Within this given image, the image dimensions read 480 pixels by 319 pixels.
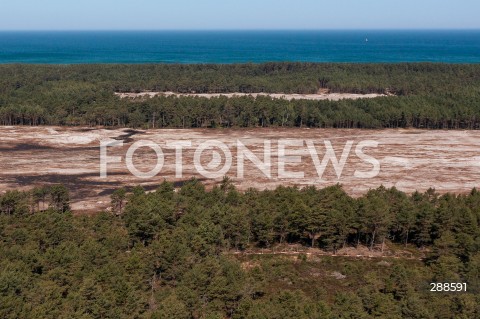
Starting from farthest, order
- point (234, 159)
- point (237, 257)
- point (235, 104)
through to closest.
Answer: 1. point (235, 104)
2. point (234, 159)
3. point (237, 257)

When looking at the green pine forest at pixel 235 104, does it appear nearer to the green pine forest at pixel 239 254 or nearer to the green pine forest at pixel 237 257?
the green pine forest at pixel 239 254

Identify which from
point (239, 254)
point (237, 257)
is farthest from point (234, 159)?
point (237, 257)

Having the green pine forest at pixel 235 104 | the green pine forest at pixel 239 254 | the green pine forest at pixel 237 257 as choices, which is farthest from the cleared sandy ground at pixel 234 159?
the green pine forest at pixel 237 257

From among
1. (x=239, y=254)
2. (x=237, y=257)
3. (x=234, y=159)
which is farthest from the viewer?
(x=234, y=159)

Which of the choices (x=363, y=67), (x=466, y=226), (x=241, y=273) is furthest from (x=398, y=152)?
(x=363, y=67)

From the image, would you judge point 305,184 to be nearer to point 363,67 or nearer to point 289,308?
point 289,308

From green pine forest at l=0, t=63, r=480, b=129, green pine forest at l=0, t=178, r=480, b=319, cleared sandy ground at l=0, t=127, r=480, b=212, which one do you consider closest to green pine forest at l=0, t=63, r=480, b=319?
green pine forest at l=0, t=178, r=480, b=319

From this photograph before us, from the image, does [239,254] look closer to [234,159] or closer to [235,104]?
[234,159]
